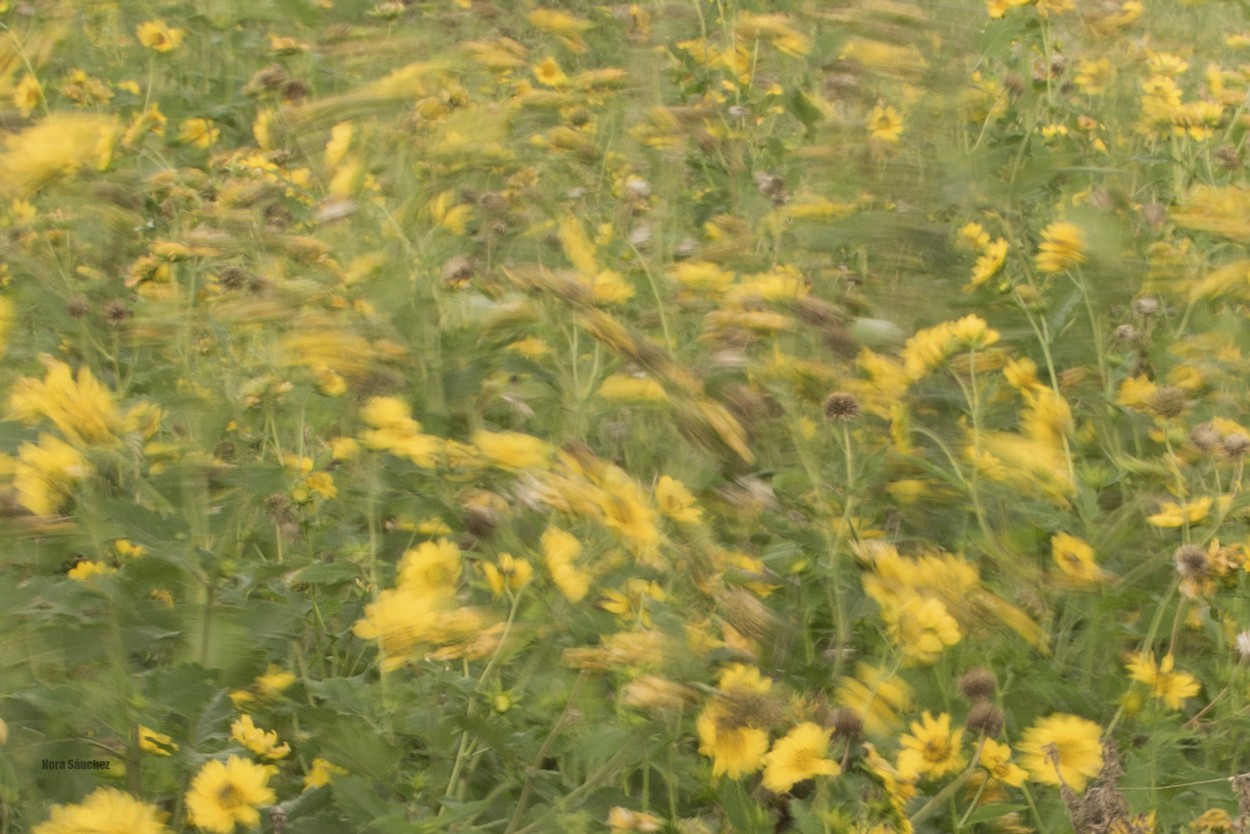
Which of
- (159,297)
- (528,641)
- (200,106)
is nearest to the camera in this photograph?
(528,641)

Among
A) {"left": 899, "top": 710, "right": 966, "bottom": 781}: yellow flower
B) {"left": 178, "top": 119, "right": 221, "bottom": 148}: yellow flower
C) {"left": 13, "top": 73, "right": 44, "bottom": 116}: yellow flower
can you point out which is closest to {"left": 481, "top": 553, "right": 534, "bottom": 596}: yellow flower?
{"left": 899, "top": 710, "right": 966, "bottom": 781}: yellow flower

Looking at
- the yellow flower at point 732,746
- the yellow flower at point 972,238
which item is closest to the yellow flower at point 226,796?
the yellow flower at point 732,746

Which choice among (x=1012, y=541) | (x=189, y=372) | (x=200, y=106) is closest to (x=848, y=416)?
(x=1012, y=541)

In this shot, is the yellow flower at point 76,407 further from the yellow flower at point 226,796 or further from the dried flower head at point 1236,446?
the dried flower head at point 1236,446

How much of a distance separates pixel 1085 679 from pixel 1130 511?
0.62 feet

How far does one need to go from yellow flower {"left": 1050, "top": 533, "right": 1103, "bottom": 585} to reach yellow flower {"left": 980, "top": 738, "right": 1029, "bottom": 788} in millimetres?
245

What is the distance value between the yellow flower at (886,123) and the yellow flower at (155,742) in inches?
50.9

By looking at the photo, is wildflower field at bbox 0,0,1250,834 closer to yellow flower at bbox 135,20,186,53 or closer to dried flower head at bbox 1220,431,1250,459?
dried flower head at bbox 1220,431,1250,459

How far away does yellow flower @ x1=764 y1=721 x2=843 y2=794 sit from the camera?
1009 mm

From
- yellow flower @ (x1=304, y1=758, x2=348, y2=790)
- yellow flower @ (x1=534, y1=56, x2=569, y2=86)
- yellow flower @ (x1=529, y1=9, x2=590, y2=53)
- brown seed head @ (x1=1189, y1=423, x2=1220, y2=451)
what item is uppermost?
yellow flower @ (x1=529, y1=9, x2=590, y2=53)

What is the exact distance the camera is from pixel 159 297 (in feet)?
4.64

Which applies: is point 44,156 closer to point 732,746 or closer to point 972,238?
point 732,746

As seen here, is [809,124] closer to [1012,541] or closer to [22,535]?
[1012,541]

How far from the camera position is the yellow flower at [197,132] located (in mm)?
2392
